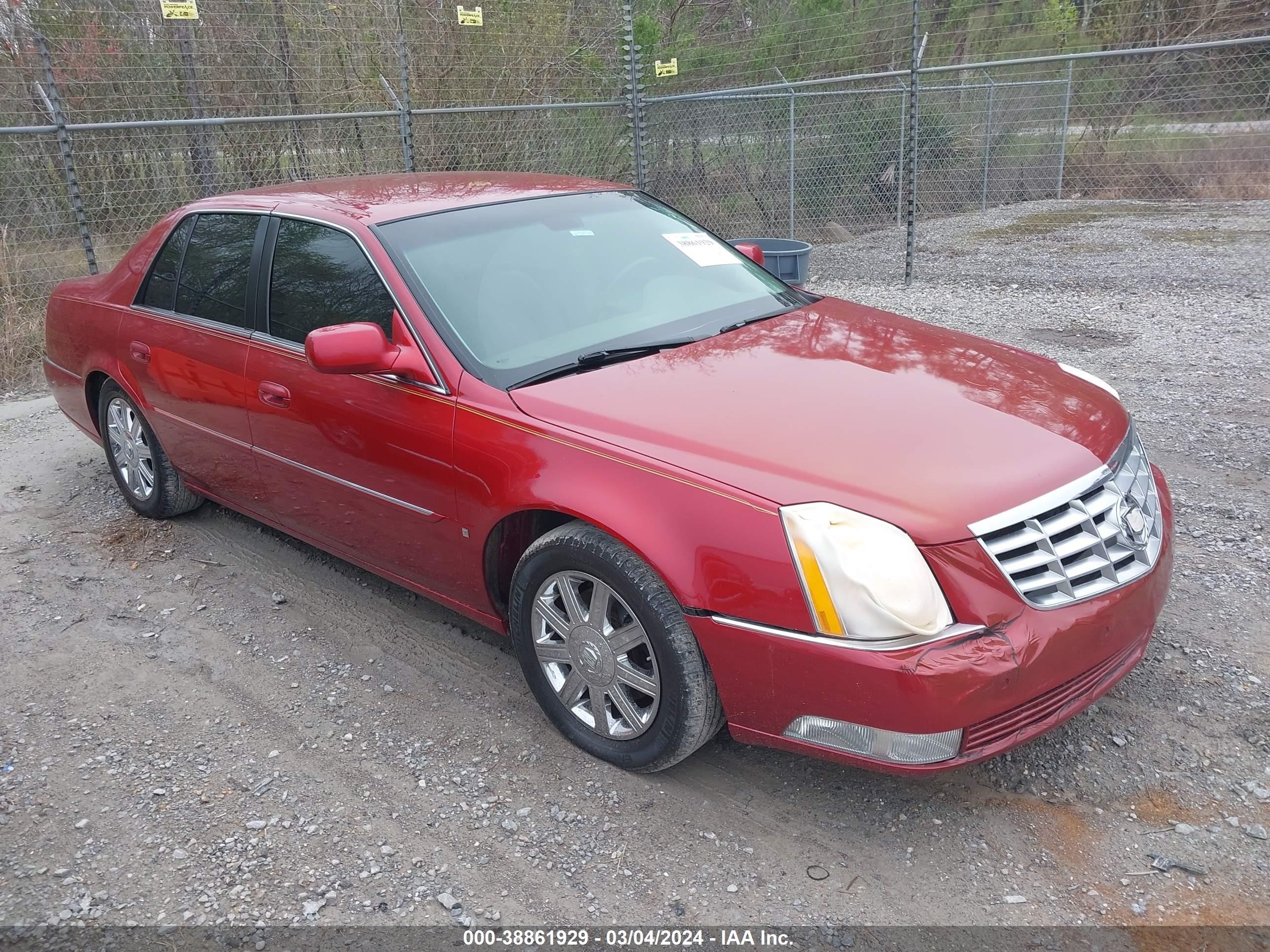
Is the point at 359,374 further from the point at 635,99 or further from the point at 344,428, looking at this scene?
the point at 635,99

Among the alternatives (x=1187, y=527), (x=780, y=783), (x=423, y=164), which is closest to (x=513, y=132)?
(x=423, y=164)

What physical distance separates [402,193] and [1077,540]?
2.87m

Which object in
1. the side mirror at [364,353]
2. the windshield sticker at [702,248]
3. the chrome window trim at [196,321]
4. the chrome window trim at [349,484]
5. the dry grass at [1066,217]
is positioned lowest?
the dry grass at [1066,217]

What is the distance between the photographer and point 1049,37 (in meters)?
15.6

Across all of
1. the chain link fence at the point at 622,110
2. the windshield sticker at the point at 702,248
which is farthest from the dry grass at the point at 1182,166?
the windshield sticker at the point at 702,248

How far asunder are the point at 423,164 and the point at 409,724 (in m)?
8.98

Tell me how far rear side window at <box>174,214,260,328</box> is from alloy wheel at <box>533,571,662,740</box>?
1.96 m

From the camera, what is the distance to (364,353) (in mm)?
3170

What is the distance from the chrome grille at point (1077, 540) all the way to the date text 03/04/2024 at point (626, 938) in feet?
3.46

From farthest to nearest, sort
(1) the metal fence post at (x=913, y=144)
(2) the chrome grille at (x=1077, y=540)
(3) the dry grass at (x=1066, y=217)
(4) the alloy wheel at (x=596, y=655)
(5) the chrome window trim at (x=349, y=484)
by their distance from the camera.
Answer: (3) the dry grass at (x=1066, y=217) → (1) the metal fence post at (x=913, y=144) → (5) the chrome window trim at (x=349, y=484) → (4) the alloy wheel at (x=596, y=655) → (2) the chrome grille at (x=1077, y=540)

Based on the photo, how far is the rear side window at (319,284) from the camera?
351 centimetres

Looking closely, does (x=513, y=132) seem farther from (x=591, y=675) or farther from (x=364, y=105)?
(x=591, y=675)

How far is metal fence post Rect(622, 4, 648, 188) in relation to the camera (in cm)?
1051

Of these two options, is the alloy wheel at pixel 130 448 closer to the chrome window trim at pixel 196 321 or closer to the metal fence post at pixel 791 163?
the chrome window trim at pixel 196 321
